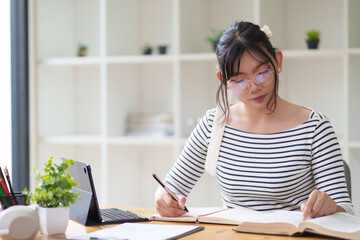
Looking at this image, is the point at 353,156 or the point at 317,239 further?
the point at 353,156

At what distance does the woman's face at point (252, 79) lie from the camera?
1.98 m

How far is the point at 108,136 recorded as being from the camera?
3.58 meters

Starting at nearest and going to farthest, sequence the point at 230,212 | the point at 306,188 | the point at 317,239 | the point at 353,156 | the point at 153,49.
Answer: the point at 317,239
the point at 230,212
the point at 306,188
the point at 353,156
the point at 153,49

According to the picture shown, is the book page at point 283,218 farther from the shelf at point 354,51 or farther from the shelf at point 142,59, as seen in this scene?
the shelf at point 142,59

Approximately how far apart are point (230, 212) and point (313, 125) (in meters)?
0.45

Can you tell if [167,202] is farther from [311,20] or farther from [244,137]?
[311,20]

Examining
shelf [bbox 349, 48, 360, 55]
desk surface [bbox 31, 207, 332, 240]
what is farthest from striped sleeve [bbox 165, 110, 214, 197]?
shelf [bbox 349, 48, 360, 55]

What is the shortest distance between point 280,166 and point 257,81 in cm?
32

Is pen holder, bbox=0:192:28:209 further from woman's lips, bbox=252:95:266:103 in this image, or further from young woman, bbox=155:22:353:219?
woman's lips, bbox=252:95:266:103

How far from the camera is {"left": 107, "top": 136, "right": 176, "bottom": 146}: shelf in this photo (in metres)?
3.42

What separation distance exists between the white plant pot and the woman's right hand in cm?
37

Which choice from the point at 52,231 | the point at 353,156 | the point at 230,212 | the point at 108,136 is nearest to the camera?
the point at 52,231

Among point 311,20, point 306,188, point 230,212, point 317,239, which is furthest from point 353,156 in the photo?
point 317,239

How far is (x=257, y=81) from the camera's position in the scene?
6.52ft
